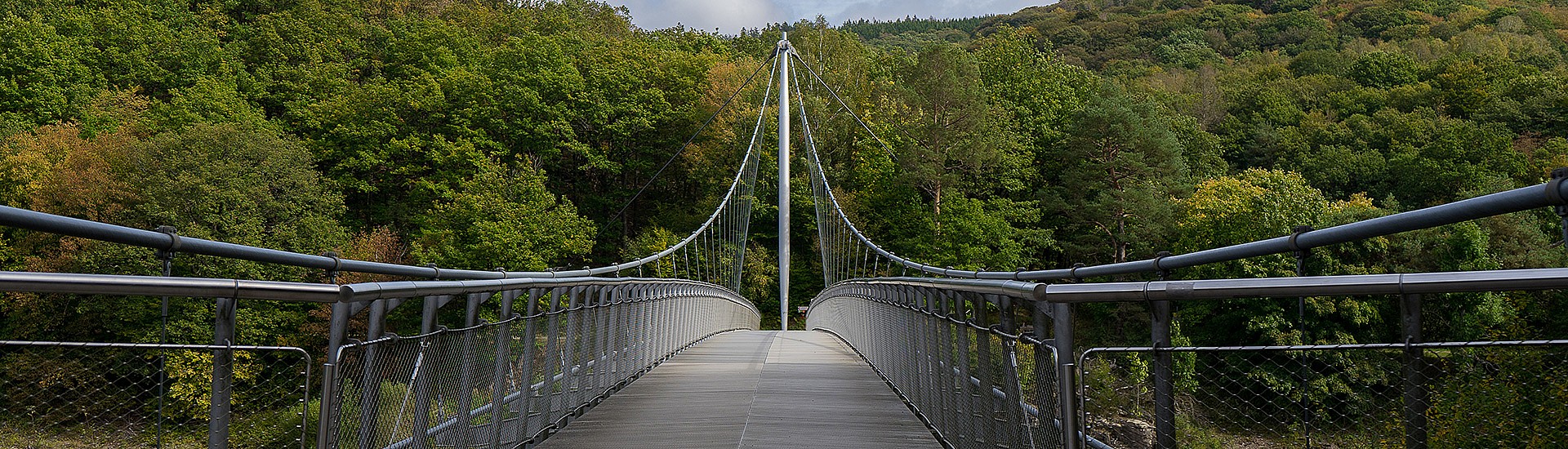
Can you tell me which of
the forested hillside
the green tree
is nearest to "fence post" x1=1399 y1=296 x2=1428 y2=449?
the forested hillside

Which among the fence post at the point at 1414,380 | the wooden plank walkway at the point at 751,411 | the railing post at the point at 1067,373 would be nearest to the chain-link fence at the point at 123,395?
the wooden plank walkway at the point at 751,411

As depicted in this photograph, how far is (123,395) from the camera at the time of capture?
329 cm

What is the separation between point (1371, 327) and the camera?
20.5 metres

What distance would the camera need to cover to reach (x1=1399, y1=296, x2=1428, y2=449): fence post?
2.30 metres

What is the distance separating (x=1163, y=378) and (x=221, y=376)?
7.08 feet

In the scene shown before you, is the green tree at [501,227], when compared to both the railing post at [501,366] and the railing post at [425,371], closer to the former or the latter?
the railing post at [501,366]

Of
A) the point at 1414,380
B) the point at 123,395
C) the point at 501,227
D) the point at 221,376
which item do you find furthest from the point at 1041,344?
the point at 501,227

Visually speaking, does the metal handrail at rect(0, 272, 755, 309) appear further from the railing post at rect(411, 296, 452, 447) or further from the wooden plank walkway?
the wooden plank walkway

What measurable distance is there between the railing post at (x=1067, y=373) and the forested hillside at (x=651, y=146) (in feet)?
63.1

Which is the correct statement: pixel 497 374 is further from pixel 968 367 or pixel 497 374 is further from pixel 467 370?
pixel 968 367

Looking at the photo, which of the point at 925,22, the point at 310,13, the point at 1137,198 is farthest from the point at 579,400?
the point at 925,22

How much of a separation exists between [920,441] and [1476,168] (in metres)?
36.9

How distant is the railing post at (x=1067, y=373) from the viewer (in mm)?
2658

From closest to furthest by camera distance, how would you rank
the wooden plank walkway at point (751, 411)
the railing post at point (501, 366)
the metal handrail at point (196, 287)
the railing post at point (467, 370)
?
1. the metal handrail at point (196, 287)
2. the railing post at point (467, 370)
3. the railing post at point (501, 366)
4. the wooden plank walkway at point (751, 411)
